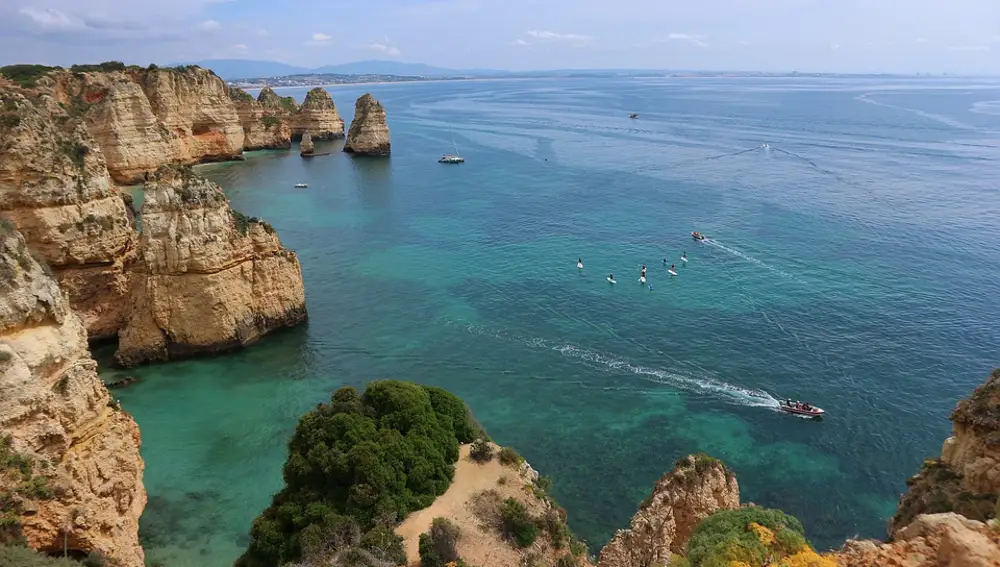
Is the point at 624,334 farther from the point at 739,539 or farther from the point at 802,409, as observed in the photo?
the point at 739,539

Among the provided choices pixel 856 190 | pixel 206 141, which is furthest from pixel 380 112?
pixel 856 190

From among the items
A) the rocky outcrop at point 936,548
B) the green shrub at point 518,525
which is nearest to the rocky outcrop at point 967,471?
the rocky outcrop at point 936,548

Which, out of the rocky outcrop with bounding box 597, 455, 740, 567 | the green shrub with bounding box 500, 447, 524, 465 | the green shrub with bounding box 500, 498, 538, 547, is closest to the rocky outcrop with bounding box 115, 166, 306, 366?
the green shrub with bounding box 500, 447, 524, 465

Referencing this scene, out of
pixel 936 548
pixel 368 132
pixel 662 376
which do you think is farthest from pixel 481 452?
pixel 368 132

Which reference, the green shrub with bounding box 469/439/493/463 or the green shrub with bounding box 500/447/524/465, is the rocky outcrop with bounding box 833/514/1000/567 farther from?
the green shrub with bounding box 469/439/493/463

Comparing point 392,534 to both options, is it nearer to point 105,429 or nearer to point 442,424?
point 442,424
